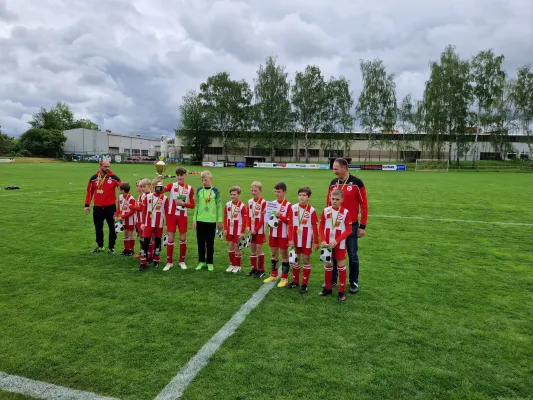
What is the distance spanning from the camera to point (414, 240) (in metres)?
9.49

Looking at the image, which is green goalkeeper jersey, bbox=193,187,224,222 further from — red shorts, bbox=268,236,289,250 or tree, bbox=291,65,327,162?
tree, bbox=291,65,327,162

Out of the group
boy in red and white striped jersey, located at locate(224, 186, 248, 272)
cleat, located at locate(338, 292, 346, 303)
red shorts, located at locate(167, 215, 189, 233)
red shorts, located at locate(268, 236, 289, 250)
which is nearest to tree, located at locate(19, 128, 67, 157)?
red shorts, located at locate(167, 215, 189, 233)

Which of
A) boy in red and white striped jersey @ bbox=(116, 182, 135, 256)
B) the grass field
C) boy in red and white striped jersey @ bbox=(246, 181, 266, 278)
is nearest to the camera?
the grass field

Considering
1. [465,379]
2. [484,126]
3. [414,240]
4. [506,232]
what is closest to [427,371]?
[465,379]

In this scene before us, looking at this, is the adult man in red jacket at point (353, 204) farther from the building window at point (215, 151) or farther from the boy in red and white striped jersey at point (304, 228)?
the building window at point (215, 151)

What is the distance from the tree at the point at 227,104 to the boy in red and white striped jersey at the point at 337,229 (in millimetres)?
64334

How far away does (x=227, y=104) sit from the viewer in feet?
222

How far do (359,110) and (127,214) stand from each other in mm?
61253

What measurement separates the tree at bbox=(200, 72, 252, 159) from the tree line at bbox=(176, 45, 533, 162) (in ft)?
0.63

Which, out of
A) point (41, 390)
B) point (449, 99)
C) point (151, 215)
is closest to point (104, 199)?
point (151, 215)

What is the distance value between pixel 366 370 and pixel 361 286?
2.61 metres

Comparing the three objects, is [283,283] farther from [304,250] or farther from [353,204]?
[353,204]

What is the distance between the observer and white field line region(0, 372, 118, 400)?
323 centimetres

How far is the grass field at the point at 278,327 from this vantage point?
3471mm
